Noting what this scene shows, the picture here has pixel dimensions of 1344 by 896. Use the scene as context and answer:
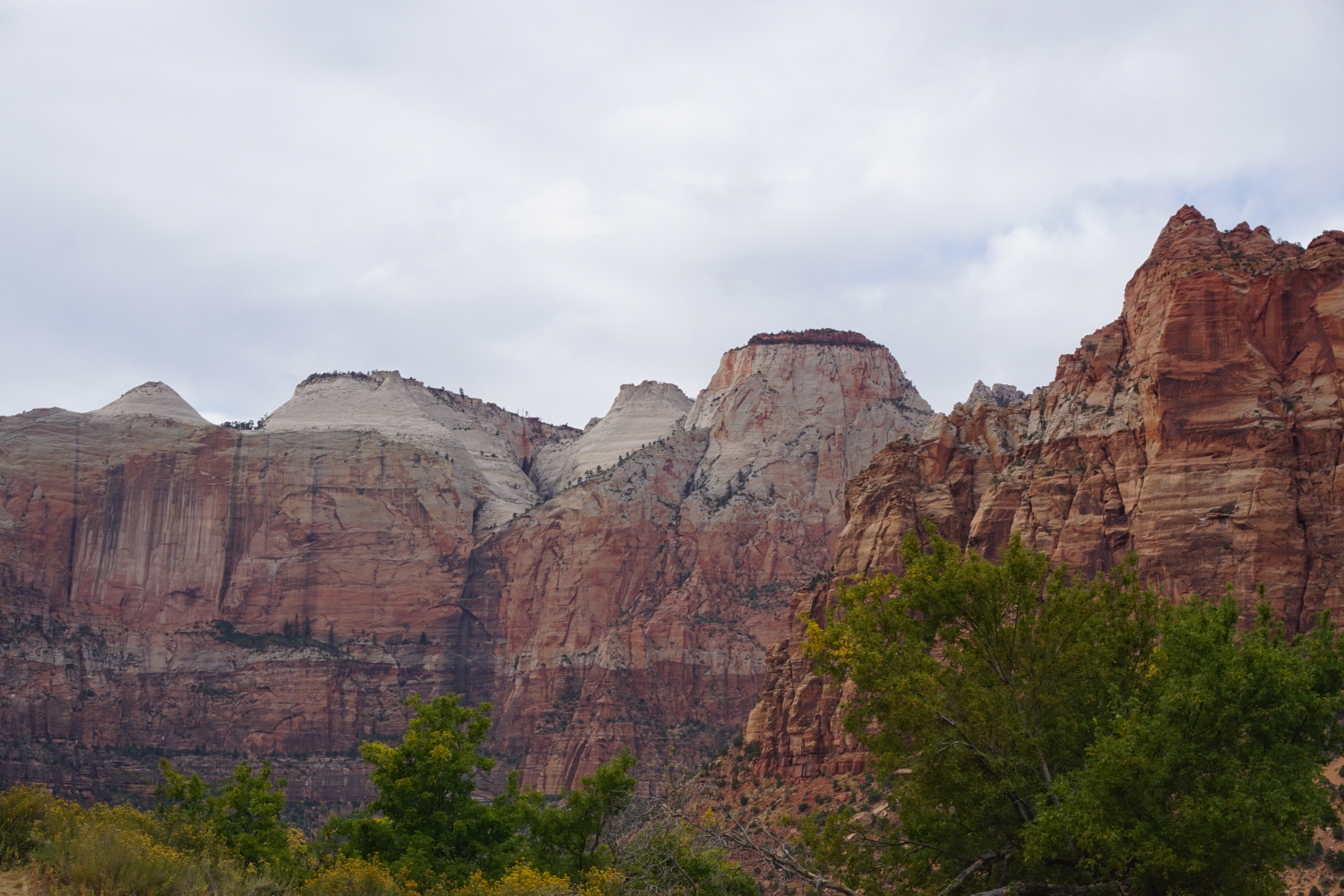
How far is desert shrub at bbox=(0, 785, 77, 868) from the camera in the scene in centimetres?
2325

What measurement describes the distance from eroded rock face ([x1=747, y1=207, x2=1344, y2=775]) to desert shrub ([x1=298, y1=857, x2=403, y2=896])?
1077 inches

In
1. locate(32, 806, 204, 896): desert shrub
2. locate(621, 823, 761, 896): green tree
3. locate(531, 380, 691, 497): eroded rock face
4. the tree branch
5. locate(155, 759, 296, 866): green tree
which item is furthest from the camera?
locate(531, 380, 691, 497): eroded rock face

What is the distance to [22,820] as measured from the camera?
25.2m

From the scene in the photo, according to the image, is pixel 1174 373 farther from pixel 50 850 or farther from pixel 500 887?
pixel 50 850

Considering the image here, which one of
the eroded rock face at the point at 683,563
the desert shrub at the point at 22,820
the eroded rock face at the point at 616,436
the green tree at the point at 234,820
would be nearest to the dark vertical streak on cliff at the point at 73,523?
the eroded rock face at the point at 683,563

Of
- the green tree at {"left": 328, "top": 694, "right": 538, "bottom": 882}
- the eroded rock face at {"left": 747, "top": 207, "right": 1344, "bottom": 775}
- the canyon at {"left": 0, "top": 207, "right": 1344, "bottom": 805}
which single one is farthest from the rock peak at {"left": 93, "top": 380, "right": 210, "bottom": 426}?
the green tree at {"left": 328, "top": 694, "right": 538, "bottom": 882}

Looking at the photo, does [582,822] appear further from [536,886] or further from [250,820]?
[536,886]

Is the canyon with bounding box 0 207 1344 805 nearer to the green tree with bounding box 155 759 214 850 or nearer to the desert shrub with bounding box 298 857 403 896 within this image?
the green tree with bounding box 155 759 214 850

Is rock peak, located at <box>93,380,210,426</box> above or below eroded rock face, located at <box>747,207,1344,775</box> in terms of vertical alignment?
above

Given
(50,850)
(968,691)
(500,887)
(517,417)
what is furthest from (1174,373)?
(517,417)

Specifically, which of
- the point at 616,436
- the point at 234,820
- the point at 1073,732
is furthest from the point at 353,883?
the point at 616,436

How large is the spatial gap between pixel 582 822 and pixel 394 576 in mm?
82553

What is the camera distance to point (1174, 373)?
194 feet

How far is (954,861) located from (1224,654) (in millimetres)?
6328
